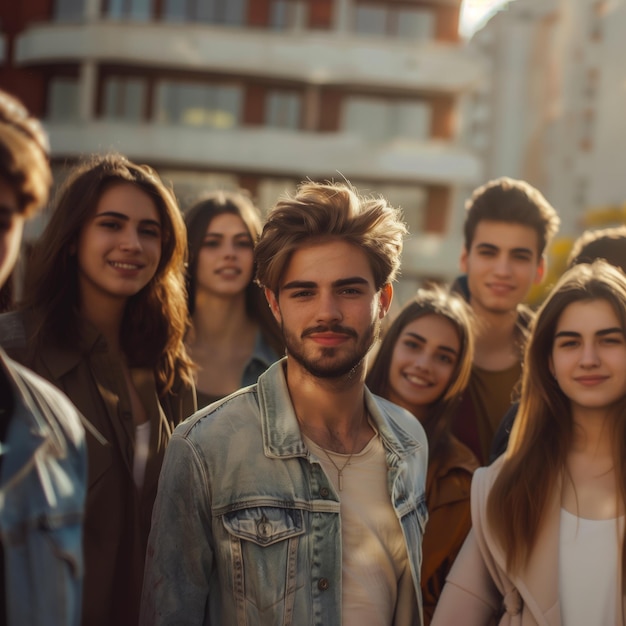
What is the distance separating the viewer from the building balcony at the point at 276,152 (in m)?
36.2

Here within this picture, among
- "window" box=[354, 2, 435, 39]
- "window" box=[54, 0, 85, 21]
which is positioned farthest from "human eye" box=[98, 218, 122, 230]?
"window" box=[54, 0, 85, 21]

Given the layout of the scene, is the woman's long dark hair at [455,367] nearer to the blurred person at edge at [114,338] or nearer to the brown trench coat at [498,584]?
the blurred person at edge at [114,338]

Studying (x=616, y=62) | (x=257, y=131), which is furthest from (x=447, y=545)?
(x=616, y=62)

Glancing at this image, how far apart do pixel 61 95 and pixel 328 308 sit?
114ft

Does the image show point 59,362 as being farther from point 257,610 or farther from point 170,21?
point 170,21

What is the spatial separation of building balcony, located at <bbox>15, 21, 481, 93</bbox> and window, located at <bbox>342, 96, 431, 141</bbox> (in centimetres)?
107

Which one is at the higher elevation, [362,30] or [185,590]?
[362,30]

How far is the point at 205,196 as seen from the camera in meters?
6.96

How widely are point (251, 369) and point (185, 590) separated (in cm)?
283

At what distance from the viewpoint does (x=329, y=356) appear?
3910 millimetres

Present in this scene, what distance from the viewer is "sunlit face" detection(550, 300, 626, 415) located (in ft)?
14.5

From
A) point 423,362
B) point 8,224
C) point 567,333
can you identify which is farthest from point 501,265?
point 8,224

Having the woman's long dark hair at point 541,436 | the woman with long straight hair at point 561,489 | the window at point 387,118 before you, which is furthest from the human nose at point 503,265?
the window at point 387,118

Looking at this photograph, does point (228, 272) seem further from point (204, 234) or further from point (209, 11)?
point (209, 11)
